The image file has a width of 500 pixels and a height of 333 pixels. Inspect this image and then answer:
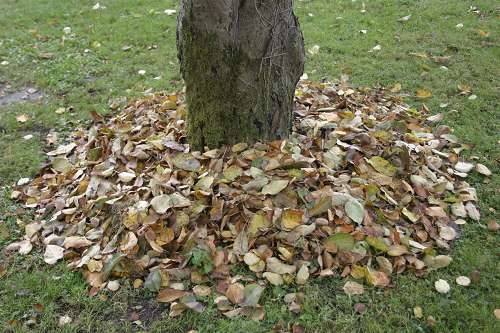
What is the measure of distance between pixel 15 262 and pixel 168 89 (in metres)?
2.56

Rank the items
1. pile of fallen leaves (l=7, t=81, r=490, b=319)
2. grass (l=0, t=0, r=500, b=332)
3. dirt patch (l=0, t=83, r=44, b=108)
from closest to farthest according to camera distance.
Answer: grass (l=0, t=0, r=500, b=332) → pile of fallen leaves (l=7, t=81, r=490, b=319) → dirt patch (l=0, t=83, r=44, b=108)

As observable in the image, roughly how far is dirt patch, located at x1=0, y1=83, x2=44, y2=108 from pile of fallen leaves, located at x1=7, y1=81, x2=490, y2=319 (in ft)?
5.38

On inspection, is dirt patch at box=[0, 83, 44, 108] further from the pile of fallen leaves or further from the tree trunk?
the tree trunk

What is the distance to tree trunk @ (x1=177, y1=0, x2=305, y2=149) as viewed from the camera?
301 centimetres

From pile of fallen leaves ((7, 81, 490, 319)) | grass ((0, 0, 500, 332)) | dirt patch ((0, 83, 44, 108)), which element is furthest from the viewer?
dirt patch ((0, 83, 44, 108))

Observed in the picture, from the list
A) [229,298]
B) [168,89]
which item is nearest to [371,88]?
[168,89]

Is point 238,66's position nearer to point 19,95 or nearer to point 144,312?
point 144,312

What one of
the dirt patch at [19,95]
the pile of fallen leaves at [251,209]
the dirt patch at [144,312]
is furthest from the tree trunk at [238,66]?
the dirt patch at [19,95]

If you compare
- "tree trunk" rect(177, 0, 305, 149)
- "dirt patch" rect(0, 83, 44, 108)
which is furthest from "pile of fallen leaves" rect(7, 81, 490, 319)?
"dirt patch" rect(0, 83, 44, 108)

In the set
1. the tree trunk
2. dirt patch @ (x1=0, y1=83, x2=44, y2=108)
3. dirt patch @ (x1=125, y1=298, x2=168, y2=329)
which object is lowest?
dirt patch @ (x1=125, y1=298, x2=168, y2=329)

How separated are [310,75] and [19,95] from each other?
3.14m

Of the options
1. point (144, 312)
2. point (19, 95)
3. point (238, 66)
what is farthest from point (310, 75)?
point (144, 312)

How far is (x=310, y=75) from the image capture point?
17.2 ft

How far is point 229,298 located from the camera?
2727 mm
